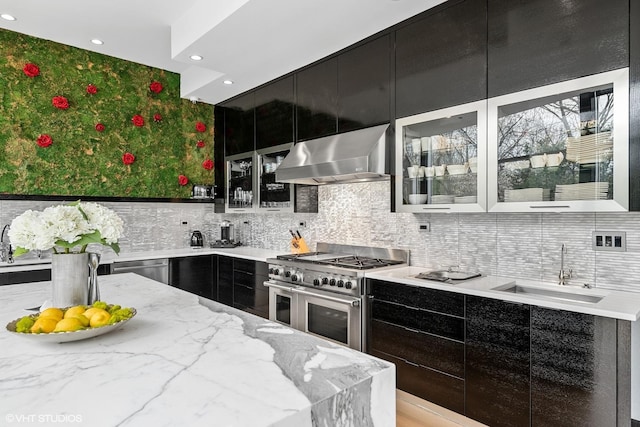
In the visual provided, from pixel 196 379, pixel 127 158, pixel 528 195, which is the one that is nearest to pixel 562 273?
pixel 528 195

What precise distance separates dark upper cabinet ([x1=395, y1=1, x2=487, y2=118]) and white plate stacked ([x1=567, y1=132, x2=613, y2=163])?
1.96 ft

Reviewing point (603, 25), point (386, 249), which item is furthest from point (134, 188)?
point (603, 25)

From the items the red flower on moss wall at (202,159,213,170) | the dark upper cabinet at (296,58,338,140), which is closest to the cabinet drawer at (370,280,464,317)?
the dark upper cabinet at (296,58,338,140)

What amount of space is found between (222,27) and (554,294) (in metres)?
2.77

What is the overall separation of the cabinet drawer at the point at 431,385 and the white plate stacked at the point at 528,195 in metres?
1.09

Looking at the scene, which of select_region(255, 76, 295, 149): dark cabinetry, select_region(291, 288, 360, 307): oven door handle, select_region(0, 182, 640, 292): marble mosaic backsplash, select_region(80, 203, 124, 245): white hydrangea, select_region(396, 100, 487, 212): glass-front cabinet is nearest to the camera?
select_region(80, 203, 124, 245): white hydrangea

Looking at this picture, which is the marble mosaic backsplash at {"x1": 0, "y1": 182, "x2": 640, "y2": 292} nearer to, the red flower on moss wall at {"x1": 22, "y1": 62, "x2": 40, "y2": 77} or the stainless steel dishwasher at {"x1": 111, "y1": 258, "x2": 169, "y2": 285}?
the stainless steel dishwasher at {"x1": 111, "y1": 258, "x2": 169, "y2": 285}

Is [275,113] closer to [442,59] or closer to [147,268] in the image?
[442,59]

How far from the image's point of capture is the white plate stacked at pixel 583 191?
6.17 feet

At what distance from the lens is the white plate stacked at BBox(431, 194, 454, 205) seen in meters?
2.50

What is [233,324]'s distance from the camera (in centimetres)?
139

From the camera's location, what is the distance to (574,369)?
1778 millimetres

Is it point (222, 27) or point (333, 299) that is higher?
point (222, 27)

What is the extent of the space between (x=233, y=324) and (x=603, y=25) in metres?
2.23
